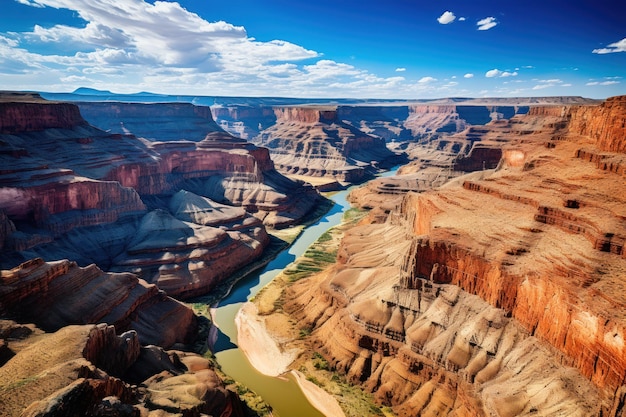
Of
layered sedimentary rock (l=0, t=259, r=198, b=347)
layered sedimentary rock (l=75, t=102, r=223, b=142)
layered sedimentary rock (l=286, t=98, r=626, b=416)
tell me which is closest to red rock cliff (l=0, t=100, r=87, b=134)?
layered sedimentary rock (l=0, t=259, r=198, b=347)

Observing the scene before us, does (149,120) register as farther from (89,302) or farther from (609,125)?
(609,125)

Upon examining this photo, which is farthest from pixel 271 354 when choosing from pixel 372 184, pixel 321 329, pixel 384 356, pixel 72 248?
pixel 372 184

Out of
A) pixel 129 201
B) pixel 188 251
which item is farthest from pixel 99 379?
pixel 129 201

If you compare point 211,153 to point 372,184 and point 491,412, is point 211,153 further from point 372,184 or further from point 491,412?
point 491,412

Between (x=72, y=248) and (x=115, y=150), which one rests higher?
(x=115, y=150)

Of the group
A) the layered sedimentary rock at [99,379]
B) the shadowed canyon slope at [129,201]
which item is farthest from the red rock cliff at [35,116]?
the layered sedimentary rock at [99,379]

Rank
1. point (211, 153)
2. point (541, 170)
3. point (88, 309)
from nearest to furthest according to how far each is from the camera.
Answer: point (88, 309)
point (541, 170)
point (211, 153)

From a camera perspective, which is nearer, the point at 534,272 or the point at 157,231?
the point at 534,272

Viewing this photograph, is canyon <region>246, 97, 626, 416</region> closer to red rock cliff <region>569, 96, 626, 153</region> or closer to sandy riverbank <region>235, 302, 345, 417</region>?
red rock cliff <region>569, 96, 626, 153</region>
